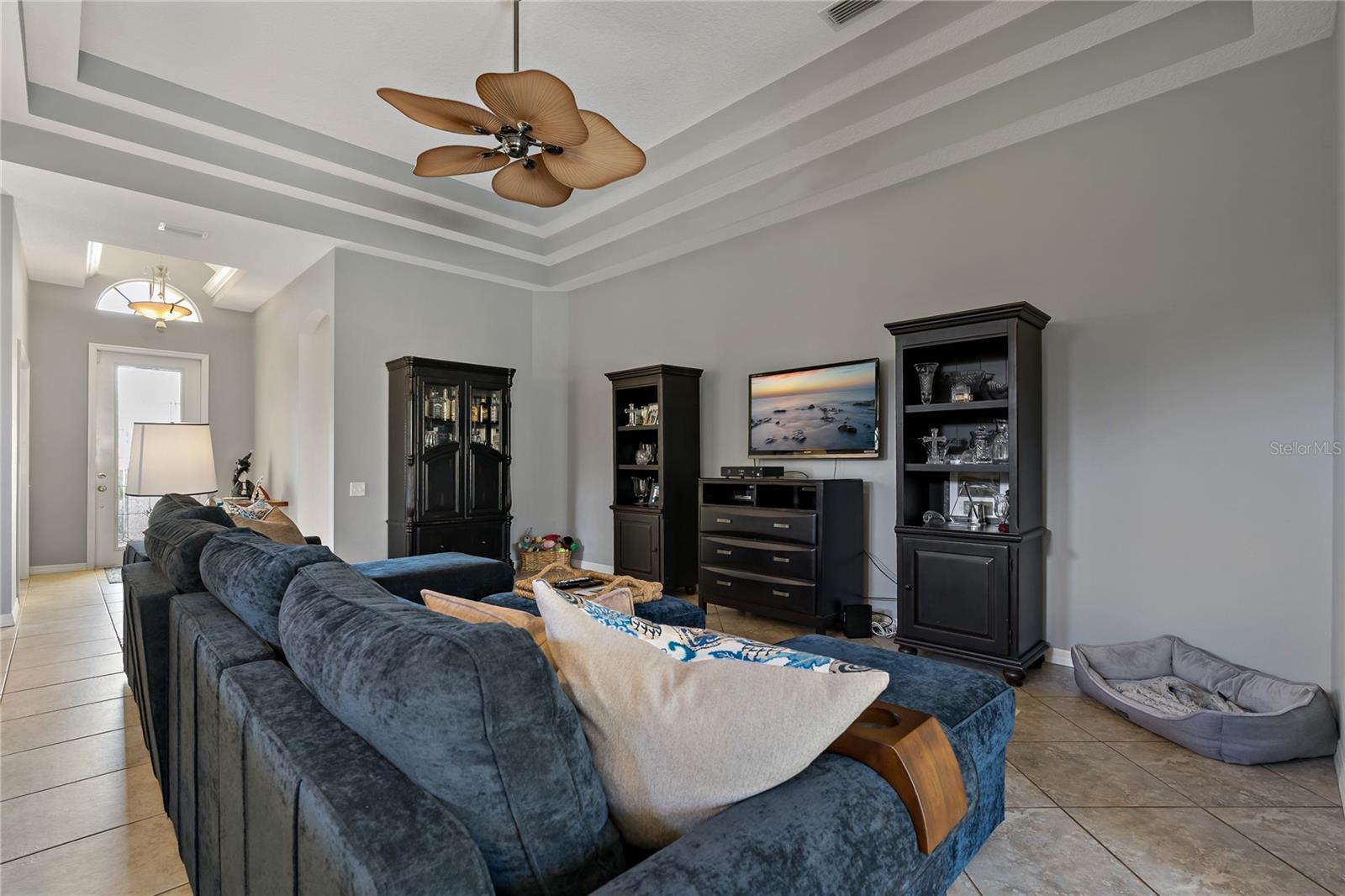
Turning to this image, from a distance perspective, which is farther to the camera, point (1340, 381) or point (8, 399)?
point (8, 399)

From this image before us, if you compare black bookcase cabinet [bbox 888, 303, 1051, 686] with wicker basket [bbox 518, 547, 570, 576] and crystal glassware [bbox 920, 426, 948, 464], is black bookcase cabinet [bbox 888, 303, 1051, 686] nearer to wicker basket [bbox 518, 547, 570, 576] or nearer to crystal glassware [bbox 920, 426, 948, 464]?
crystal glassware [bbox 920, 426, 948, 464]

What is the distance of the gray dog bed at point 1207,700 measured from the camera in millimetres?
2428

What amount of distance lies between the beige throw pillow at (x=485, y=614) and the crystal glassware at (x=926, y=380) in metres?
3.05

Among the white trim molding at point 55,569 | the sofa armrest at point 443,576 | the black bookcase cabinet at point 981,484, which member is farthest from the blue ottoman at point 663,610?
the white trim molding at point 55,569

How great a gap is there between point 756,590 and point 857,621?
27.2 inches

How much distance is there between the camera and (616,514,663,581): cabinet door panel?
5.30 m

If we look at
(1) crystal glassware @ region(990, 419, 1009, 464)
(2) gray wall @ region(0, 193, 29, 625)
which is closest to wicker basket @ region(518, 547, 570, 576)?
(2) gray wall @ region(0, 193, 29, 625)

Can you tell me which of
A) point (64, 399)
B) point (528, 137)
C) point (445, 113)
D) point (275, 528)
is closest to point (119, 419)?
point (64, 399)

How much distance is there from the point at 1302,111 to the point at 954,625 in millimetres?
2833

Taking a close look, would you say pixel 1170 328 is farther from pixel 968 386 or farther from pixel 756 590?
pixel 756 590

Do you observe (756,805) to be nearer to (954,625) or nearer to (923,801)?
(923,801)

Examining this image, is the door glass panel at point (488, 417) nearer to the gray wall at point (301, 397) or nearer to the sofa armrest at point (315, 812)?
the gray wall at point (301, 397)

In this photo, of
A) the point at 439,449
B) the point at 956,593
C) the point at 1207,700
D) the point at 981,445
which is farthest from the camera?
the point at 439,449

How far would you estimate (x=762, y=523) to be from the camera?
14.5ft
